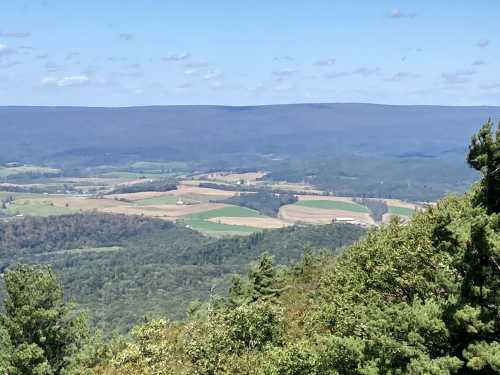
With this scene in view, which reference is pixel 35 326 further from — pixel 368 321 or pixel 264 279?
pixel 264 279

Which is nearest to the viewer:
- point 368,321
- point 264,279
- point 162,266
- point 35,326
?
point 368,321

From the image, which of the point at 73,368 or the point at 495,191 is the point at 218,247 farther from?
the point at 495,191

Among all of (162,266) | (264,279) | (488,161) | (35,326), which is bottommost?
(162,266)

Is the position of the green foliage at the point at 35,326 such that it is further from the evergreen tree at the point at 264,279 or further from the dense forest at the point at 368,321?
the evergreen tree at the point at 264,279

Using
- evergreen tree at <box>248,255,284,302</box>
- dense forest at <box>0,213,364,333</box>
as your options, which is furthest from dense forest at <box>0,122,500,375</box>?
dense forest at <box>0,213,364,333</box>

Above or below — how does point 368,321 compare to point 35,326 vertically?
above

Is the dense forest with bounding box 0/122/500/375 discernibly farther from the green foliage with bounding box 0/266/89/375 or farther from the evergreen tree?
the evergreen tree

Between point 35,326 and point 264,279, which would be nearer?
point 35,326

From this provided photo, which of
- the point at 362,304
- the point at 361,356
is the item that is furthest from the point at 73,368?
the point at 361,356

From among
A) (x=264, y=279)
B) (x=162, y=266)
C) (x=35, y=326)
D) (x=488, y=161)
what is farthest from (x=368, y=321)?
(x=162, y=266)

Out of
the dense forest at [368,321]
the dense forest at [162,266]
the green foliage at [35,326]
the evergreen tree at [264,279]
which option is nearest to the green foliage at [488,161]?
the dense forest at [368,321]
